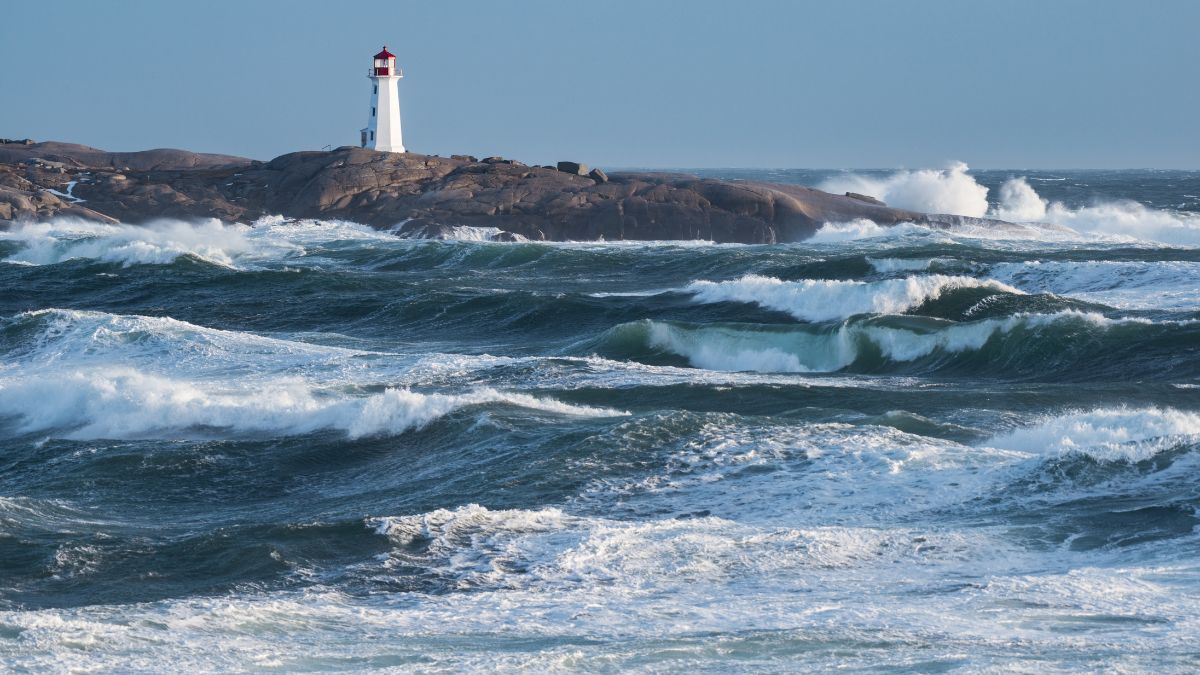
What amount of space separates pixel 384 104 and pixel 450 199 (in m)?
10.9

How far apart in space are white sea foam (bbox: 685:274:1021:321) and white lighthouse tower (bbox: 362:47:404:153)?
32368 mm

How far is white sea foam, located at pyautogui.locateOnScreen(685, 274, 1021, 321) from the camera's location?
25312 millimetres

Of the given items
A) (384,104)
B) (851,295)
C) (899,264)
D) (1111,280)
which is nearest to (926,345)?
(851,295)

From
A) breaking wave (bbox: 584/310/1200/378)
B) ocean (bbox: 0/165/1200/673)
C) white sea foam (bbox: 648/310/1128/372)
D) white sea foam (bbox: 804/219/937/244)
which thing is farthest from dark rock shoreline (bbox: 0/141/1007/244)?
breaking wave (bbox: 584/310/1200/378)

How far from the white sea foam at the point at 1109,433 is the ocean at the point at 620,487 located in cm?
5

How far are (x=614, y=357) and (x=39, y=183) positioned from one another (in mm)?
38018

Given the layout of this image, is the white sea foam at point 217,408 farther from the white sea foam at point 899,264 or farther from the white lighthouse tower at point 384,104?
the white lighthouse tower at point 384,104

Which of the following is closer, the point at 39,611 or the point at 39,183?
the point at 39,611

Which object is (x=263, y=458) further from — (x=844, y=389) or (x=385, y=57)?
(x=385, y=57)

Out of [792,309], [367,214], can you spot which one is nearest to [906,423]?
[792,309]

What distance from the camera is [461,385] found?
17.7 meters

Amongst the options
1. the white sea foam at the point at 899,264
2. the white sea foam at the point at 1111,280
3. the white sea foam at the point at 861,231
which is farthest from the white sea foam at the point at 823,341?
the white sea foam at the point at 861,231

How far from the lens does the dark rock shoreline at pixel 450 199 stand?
4634 cm

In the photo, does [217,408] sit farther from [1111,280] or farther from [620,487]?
[1111,280]
